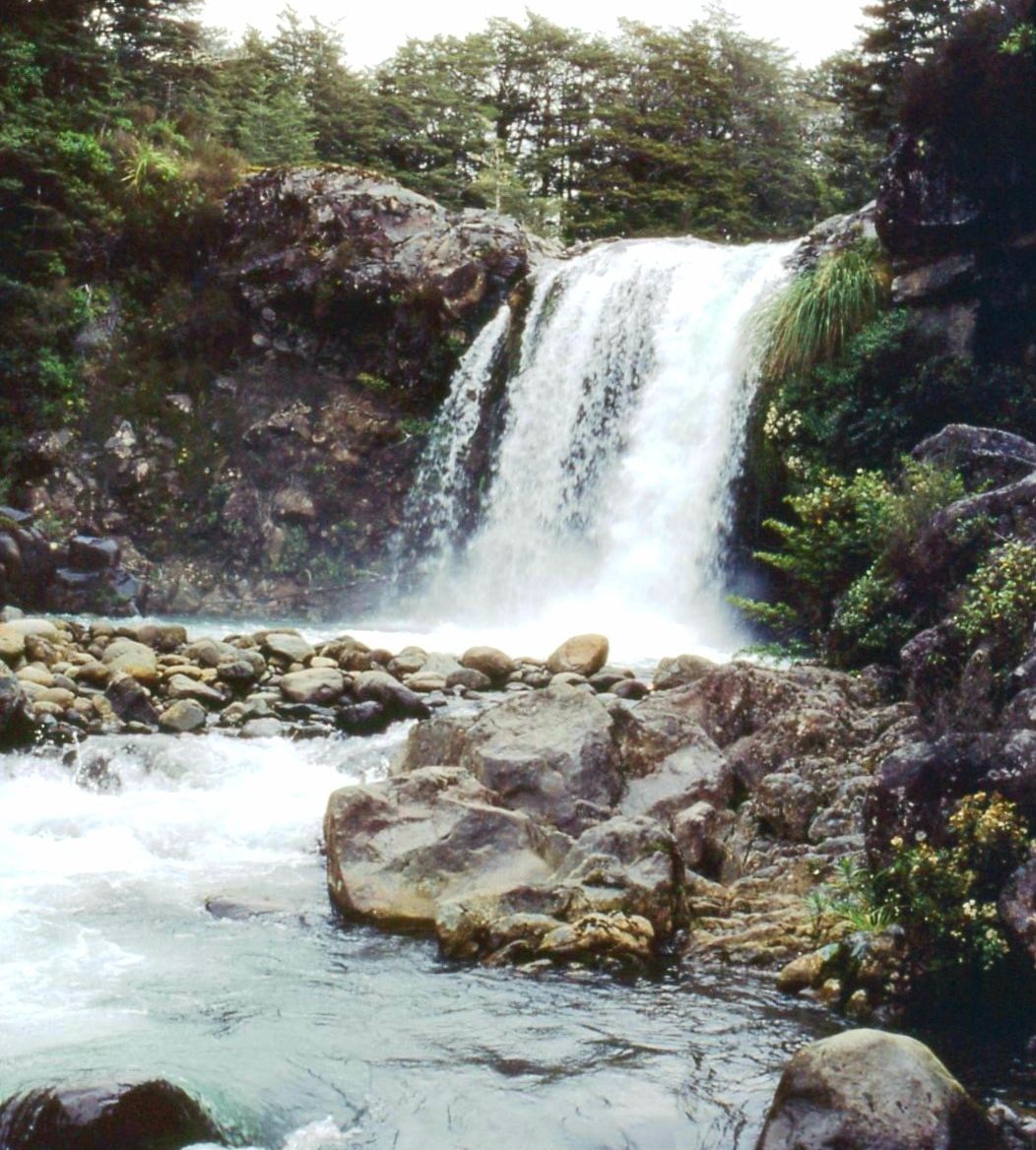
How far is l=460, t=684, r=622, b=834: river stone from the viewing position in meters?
7.91

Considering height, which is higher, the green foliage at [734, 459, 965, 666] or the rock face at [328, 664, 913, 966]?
the green foliage at [734, 459, 965, 666]

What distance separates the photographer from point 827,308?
1474 cm

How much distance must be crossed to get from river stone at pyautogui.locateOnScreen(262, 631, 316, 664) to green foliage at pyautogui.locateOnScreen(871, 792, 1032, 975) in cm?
895

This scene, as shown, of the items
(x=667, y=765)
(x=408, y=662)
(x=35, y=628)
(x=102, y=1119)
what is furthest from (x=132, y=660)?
(x=102, y=1119)

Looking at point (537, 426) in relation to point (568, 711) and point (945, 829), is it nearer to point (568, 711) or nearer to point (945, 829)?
point (568, 711)

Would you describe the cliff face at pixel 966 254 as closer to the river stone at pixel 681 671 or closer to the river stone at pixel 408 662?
the river stone at pixel 681 671

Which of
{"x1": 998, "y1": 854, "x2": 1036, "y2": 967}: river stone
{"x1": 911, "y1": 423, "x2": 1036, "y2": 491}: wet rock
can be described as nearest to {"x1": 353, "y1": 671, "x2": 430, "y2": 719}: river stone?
{"x1": 911, "y1": 423, "x2": 1036, "y2": 491}: wet rock

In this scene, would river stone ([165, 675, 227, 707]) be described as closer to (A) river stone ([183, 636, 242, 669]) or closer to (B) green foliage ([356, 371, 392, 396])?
(A) river stone ([183, 636, 242, 669])

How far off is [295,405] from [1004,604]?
1418 cm

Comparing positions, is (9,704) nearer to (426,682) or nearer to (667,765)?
(426,682)

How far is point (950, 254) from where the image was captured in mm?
13641

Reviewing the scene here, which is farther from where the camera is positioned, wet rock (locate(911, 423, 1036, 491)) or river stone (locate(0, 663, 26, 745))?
wet rock (locate(911, 423, 1036, 491))

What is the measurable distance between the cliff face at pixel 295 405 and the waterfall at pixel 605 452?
0.81 metres

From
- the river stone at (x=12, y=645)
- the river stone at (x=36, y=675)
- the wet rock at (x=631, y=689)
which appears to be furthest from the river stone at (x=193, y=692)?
the wet rock at (x=631, y=689)
